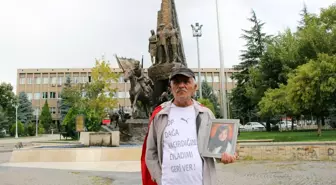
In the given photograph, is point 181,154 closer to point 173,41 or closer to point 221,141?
point 221,141

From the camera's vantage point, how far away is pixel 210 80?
78.7m

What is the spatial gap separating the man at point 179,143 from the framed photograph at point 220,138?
0.16 feet

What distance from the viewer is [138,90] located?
17359mm

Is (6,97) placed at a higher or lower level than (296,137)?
higher

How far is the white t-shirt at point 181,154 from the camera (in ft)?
8.72

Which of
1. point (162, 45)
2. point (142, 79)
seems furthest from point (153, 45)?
point (142, 79)

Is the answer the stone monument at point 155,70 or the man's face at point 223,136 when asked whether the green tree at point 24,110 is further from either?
the man's face at point 223,136

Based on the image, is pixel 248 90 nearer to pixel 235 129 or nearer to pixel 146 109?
pixel 146 109

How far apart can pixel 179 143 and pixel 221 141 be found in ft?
1.08

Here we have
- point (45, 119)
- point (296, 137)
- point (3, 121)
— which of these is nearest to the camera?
point (296, 137)

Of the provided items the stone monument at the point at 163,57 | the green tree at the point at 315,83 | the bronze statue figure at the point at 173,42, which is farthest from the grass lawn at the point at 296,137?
the bronze statue figure at the point at 173,42

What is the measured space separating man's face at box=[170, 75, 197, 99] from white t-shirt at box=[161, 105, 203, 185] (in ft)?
0.60

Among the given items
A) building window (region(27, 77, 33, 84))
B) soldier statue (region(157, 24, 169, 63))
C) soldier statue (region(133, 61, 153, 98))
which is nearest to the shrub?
building window (region(27, 77, 33, 84))

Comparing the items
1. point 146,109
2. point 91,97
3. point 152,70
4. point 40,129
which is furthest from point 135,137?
point 40,129
